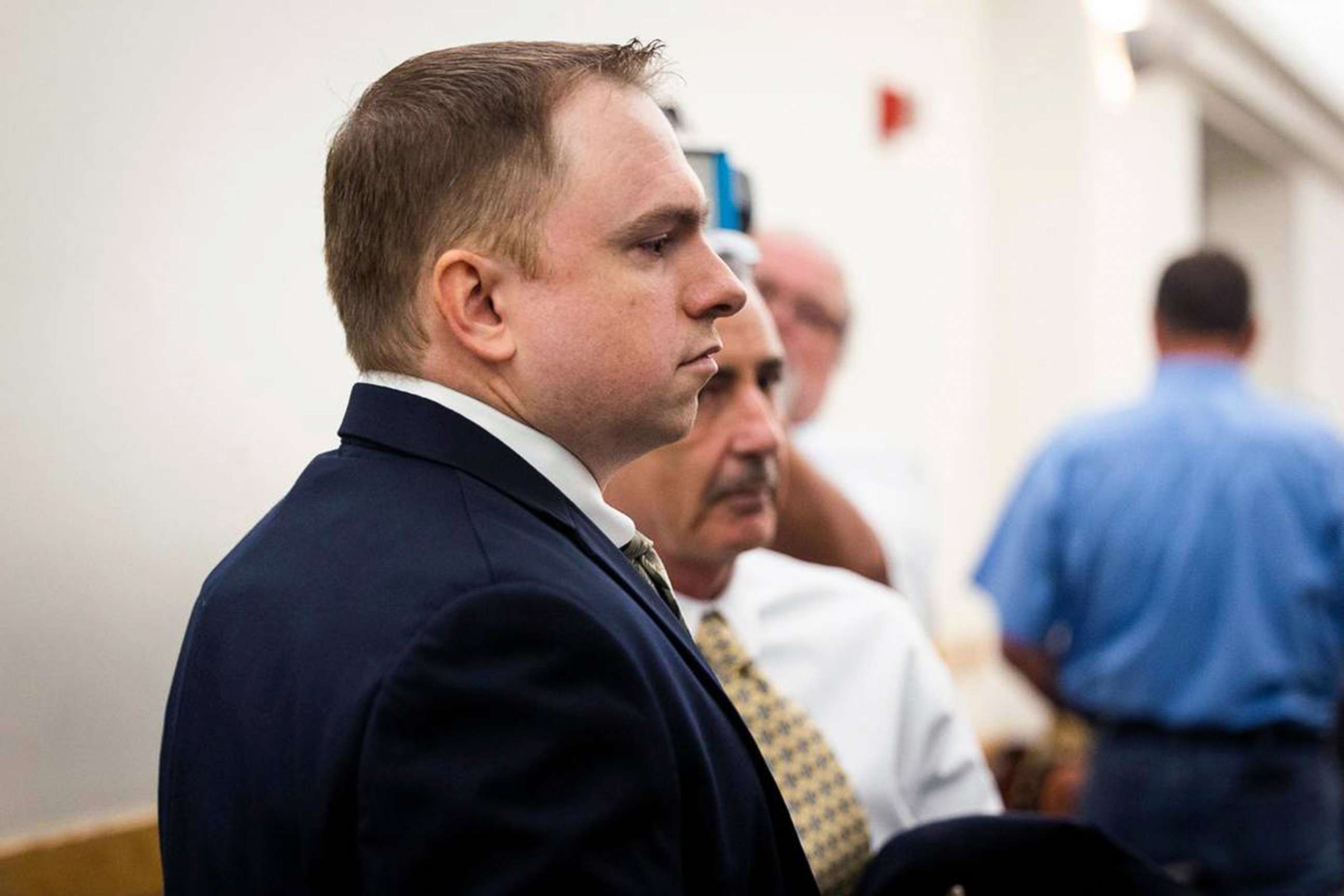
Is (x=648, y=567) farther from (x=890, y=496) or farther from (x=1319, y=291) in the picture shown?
(x=1319, y=291)

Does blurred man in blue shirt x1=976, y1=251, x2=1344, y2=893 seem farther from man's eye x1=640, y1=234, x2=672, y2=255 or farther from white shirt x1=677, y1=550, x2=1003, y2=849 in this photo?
man's eye x1=640, y1=234, x2=672, y2=255

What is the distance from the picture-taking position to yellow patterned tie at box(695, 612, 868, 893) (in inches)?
54.3

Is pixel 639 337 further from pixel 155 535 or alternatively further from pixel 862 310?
pixel 862 310

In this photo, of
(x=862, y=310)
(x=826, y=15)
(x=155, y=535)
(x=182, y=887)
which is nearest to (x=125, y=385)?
(x=155, y=535)

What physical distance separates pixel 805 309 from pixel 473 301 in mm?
1677

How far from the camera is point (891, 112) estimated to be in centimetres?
380

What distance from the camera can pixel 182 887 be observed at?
993mm

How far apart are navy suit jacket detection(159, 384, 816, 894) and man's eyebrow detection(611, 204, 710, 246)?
0.16 meters

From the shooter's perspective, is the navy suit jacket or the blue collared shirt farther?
the blue collared shirt

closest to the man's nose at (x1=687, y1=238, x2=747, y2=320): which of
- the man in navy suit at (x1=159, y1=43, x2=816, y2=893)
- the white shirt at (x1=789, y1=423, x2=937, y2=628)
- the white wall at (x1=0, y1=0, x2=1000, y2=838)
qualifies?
the man in navy suit at (x1=159, y1=43, x2=816, y2=893)

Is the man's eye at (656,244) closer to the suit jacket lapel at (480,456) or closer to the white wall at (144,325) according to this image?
the suit jacket lapel at (480,456)

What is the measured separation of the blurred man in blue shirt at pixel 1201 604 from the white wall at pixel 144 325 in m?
1.86

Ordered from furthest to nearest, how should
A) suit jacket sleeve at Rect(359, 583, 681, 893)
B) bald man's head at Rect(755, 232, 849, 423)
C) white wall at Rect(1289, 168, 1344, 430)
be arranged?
white wall at Rect(1289, 168, 1344, 430) → bald man's head at Rect(755, 232, 849, 423) → suit jacket sleeve at Rect(359, 583, 681, 893)

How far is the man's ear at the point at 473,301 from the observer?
98cm
